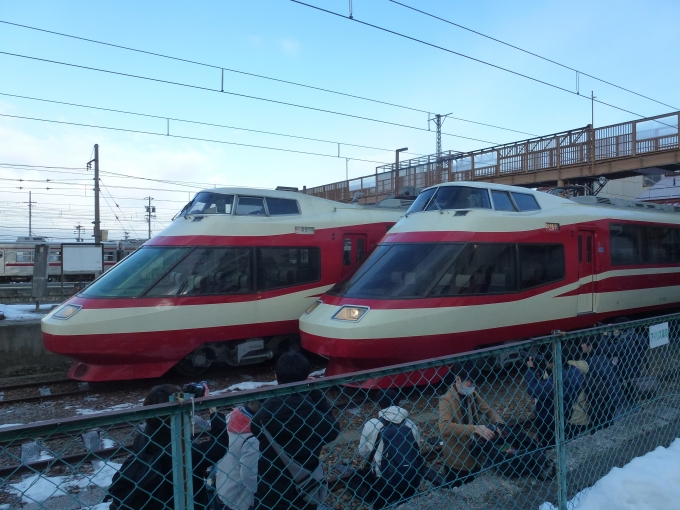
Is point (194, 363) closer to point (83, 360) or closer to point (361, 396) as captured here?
point (83, 360)

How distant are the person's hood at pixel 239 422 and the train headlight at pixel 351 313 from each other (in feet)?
12.9

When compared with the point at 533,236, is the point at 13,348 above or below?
below

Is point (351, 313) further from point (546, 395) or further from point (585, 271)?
point (585, 271)

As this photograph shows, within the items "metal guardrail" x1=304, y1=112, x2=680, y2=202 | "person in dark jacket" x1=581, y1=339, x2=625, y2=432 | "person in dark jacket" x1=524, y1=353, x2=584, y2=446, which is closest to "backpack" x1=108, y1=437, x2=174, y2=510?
"person in dark jacket" x1=524, y1=353, x2=584, y2=446

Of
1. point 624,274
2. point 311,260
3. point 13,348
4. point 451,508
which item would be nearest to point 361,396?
point 311,260

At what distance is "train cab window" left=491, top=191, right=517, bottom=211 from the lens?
27.4 feet

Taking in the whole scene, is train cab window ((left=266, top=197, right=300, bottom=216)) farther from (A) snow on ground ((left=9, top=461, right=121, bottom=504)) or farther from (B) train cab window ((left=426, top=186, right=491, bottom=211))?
(A) snow on ground ((left=9, top=461, right=121, bottom=504))

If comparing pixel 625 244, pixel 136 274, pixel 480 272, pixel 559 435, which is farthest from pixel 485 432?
pixel 625 244

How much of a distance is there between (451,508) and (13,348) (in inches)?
395

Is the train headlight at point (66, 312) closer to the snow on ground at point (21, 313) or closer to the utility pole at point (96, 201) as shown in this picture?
the snow on ground at point (21, 313)

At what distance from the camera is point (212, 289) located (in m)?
8.52

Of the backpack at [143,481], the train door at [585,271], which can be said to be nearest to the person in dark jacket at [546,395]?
the backpack at [143,481]

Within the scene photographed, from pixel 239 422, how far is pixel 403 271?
4.75 m

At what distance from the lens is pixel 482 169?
19266 millimetres
